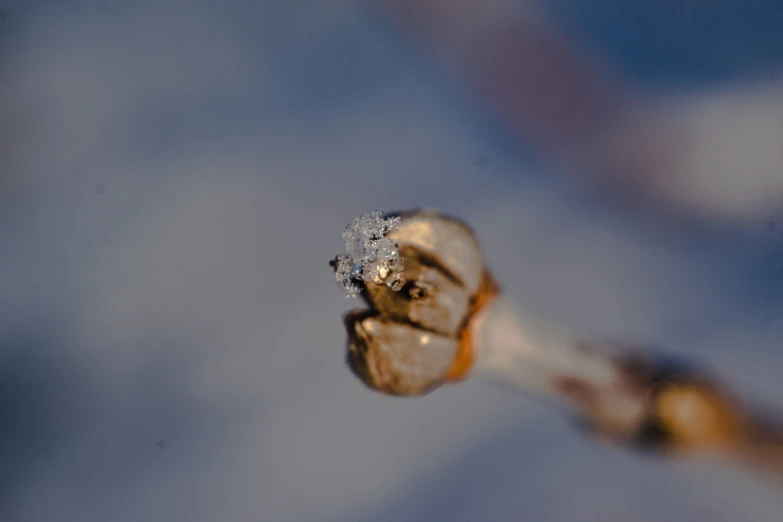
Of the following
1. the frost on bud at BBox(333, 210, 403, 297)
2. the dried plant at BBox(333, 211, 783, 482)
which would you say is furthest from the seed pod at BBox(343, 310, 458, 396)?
the frost on bud at BBox(333, 210, 403, 297)

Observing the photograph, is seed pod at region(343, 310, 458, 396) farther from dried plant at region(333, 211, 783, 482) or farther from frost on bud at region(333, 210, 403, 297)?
frost on bud at region(333, 210, 403, 297)

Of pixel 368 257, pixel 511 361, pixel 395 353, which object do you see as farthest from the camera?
pixel 511 361

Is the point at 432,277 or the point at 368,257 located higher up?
the point at 432,277

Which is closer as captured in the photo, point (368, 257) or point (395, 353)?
point (368, 257)

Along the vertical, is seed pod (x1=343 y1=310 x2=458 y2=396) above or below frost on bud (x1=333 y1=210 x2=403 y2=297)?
below

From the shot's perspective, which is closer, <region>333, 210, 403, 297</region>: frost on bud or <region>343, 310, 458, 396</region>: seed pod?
<region>333, 210, 403, 297</region>: frost on bud

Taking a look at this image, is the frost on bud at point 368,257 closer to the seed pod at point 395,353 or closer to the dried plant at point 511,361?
the dried plant at point 511,361

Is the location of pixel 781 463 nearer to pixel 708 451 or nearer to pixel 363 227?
pixel 708 451

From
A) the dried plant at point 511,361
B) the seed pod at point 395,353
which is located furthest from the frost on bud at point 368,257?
the seed pod at point 395,353

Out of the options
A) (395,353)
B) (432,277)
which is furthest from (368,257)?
(395,353)

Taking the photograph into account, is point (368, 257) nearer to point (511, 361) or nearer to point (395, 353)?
point (395, 353)

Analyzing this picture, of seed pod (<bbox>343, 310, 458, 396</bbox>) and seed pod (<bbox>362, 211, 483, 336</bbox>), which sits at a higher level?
seed pod (<bbox>362, 211, 483, 336</bbox>)
